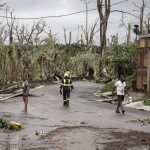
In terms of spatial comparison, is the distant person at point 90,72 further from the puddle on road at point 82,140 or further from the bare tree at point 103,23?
the puddle on road at point 82,140

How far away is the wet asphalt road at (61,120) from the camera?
14.1 metres

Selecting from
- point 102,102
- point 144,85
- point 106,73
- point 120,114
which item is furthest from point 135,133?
point 106,73

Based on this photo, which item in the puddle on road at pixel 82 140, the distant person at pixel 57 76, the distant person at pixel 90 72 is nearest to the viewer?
the puddle on road at pixel 82 140

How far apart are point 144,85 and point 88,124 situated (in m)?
12.7

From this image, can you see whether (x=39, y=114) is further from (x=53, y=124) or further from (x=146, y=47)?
(x=146, y=47)

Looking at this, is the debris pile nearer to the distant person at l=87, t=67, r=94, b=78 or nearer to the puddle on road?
the puddle on road

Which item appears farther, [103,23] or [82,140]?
[103,23]

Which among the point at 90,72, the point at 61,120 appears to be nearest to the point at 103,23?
the point at 90,72

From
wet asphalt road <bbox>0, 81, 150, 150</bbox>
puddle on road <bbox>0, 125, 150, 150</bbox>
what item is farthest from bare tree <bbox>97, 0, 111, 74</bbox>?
puddle on road <bbox>0, 125, 150, 150</bbox>

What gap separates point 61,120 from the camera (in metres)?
19.6

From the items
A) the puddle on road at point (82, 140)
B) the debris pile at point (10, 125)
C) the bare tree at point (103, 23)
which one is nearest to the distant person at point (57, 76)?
the bare tree at point (103, 23)

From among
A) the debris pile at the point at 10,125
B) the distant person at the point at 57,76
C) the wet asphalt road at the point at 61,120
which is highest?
the distant person at the point at 57,76

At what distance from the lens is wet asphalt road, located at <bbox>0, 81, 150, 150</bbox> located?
1410 centimetres

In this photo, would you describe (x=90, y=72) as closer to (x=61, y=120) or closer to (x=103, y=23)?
(x=103, y=23)
